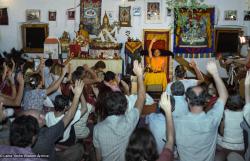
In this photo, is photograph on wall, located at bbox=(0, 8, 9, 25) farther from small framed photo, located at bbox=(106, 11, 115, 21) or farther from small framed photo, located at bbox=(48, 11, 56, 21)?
small framed photo, located at bbox=(106, 11, 115, 21)

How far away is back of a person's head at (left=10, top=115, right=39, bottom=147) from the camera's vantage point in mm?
2510

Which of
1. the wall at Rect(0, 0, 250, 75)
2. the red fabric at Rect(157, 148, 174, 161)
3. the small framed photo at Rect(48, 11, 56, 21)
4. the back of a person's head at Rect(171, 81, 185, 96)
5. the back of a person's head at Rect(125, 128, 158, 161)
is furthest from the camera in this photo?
the small framed photo at Rect(48, 11, 56, 21)

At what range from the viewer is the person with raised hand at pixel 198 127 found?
10.0ft

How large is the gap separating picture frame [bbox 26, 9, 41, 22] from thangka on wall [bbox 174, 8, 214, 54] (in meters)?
4.75

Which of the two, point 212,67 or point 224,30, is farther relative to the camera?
point 224,30

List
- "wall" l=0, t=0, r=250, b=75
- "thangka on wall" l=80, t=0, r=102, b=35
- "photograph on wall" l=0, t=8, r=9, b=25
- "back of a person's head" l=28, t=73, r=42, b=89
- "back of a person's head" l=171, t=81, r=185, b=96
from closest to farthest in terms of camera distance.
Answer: "back of a person's head" l=171, t=81, r=185, b=96 → "back of a person's head" l=28, t=73, r=42, b=89 → "wall" l=0, t=0, r=250, b=75 → "thangka on wall" l=80, t=0, r=102, b=35 → "photograph on wall" l=0, t=8, r=9, b=25

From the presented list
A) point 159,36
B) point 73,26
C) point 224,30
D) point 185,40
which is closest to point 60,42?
point 73,26

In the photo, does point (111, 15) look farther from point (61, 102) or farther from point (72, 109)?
point (72, 109)

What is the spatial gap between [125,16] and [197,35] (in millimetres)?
2519

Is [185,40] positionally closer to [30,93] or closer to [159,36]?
[159,36]

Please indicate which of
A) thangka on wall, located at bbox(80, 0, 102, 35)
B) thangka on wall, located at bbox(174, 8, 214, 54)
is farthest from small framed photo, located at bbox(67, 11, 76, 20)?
thangka on wall, located at bbox(174, 8, 214, 54)

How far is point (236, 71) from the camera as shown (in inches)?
395

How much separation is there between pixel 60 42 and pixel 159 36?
10.9 ft

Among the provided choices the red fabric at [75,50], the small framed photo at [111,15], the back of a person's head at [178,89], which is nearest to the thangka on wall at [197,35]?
the small framed photo at [111,15]
